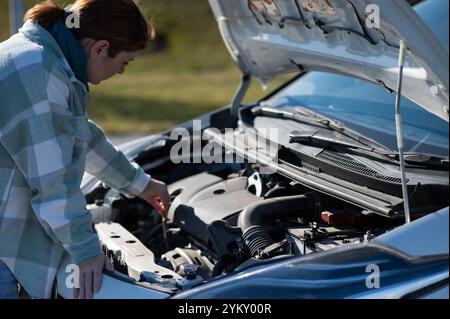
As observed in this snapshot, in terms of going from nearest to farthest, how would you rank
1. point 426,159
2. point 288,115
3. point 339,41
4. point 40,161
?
point 40,161 < point 426,159 < point 339,41 < point 288,115

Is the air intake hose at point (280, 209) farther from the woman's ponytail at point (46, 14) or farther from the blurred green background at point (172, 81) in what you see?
the blurred green background at point (172, 81)

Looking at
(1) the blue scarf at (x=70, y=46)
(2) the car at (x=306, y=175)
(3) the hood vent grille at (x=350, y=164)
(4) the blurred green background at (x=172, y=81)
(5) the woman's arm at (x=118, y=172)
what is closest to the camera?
(2) the car at (x=306, y=175)

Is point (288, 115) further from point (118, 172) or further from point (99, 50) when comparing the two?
point (99, 50)

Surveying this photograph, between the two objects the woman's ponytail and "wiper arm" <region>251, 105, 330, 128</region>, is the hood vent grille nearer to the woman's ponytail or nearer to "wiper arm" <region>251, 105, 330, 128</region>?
"wiper arm" <region>251, 105, 330, 128</region>

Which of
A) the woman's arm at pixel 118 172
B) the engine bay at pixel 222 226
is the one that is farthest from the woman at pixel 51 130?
the woman's arm at pixel 118 172

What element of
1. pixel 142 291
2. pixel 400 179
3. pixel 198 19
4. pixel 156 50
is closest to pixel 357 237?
pixel 400 179

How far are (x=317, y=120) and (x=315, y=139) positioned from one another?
286 millimetres

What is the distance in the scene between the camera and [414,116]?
3.12m

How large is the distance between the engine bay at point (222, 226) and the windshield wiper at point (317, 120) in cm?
26

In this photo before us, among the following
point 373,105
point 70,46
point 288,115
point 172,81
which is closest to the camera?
point 70,46

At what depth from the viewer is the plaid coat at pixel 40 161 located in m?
2.41

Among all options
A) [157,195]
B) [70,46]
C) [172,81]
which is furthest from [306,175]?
[172,81]

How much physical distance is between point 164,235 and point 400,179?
1285mm

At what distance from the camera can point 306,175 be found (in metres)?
2.98
